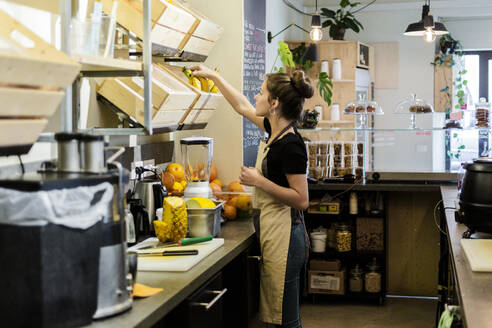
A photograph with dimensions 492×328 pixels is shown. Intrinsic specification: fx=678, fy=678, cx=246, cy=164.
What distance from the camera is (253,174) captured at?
300 cm

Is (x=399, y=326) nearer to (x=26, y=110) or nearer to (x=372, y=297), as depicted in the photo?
(x=372, y=297)

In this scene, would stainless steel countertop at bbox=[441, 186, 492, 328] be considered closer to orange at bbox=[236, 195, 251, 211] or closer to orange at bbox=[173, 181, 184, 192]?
orange at bbox=[236, 195, 251, 211]

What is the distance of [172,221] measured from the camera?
9.30 ft

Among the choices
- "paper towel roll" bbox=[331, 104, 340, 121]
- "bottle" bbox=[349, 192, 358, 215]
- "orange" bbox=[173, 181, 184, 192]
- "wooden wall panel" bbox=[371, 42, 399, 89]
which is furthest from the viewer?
"wooden wall panel" bbox=[371, 42, 399, 89]

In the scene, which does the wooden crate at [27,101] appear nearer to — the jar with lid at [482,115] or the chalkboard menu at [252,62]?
the chalkboard menu at [252,62]

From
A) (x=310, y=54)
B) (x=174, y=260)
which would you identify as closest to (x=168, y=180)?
(x=174, y=260)

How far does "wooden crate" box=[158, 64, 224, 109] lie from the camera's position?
3.42 m

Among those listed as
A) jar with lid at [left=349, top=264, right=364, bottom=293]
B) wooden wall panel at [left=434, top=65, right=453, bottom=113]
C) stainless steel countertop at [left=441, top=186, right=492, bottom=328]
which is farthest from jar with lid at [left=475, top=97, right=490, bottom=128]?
wooden wall panel at [left=434, top=65, right=453, bottom=113]

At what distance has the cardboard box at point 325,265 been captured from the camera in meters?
4.92

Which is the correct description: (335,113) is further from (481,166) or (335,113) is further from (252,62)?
(481,166)

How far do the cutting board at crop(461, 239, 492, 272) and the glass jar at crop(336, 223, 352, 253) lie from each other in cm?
220

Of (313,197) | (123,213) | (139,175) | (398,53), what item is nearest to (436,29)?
(398,53)

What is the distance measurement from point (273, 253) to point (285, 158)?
45cm

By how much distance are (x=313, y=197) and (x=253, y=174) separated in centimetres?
205
